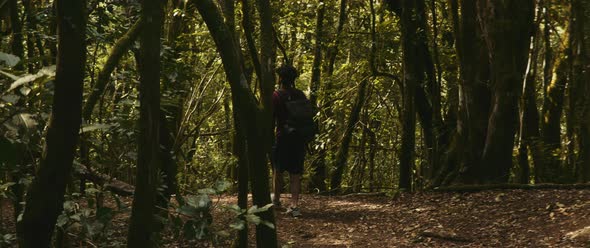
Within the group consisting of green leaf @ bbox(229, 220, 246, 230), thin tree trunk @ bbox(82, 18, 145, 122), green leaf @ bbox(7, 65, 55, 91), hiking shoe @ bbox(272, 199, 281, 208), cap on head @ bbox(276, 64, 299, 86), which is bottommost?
hiking shoe @ bbox(272, 199, 281, 208)

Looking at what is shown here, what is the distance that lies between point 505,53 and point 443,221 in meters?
2.35

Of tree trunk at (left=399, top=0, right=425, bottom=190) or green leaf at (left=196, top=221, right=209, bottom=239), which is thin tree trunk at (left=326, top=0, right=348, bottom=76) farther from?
green leaf at (left=196, top=221, right=209, bottom=239)

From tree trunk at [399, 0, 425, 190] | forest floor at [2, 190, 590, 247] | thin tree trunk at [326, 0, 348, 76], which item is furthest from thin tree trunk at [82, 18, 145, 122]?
thin tree trunk at [326, 0, 348, 76]

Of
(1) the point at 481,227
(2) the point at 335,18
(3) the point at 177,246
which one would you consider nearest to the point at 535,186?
(1) the point at 481,227

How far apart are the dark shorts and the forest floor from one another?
24.6 inches

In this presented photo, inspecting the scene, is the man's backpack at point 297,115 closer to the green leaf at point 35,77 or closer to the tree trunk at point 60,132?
the tree trunk at point 60,132

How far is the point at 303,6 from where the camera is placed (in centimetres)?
1576

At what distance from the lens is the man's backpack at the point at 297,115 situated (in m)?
9.30

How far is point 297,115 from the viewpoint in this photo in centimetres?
930

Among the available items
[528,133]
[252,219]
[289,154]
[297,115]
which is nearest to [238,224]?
[252,219]

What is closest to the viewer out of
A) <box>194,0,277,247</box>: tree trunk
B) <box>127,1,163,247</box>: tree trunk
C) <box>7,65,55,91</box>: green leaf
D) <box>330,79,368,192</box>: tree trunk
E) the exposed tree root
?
<box>7,65,55,91</box>: green leaf

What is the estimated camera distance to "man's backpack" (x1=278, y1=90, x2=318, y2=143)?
30.5 ft

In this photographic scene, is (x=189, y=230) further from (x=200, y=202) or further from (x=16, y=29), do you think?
(x=16, y=29)

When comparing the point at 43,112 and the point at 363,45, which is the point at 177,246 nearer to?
the point at 43,112
